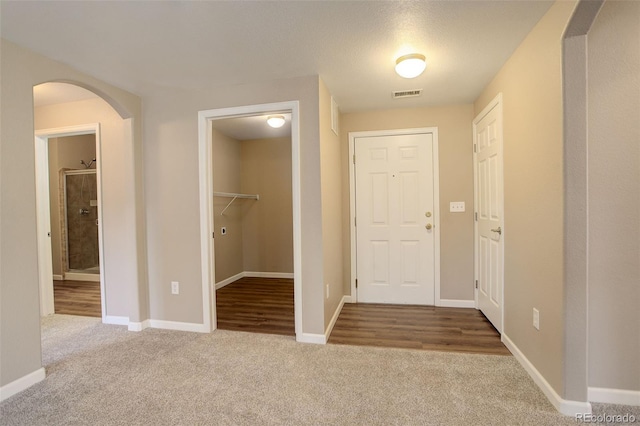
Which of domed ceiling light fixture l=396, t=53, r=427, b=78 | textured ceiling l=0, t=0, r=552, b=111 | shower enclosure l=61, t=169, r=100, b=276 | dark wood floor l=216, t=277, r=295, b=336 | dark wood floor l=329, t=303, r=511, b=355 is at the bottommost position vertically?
dark wood floor l=216, t=277, r=295, b=336

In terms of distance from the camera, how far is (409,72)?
224 centimetres

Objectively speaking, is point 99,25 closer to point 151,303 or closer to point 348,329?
point 151,303

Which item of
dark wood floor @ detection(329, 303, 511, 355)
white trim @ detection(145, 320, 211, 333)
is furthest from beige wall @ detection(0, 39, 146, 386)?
dark wood floor @ detection(329, 303, 511, 355)

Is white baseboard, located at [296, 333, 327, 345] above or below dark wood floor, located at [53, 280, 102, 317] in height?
above

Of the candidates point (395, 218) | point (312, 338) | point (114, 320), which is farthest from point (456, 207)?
point (114, 320)

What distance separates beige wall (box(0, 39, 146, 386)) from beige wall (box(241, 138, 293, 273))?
3.16 metres

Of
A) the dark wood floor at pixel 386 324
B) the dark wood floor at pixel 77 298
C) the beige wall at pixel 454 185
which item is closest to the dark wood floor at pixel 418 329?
the dark wood floor at pixel 386 324

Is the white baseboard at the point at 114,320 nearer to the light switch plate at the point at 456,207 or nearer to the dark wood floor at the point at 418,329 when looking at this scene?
the dark wood floor at the point at 418,329

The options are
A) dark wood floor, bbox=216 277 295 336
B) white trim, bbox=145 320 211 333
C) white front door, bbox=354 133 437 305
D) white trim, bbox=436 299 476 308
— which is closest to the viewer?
white trim, bbox=145 320 211 333

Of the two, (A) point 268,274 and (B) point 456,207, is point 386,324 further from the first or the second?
(A) point 268,274

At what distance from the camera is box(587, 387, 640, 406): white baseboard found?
1.67 meters

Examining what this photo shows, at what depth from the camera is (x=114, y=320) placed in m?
3.03

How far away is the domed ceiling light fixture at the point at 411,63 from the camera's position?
216 cm

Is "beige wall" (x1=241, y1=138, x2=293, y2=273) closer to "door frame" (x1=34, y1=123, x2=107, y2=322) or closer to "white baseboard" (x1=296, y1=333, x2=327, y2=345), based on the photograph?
"door frame" (x1=34, y1=123, x2=107, y2=322)
